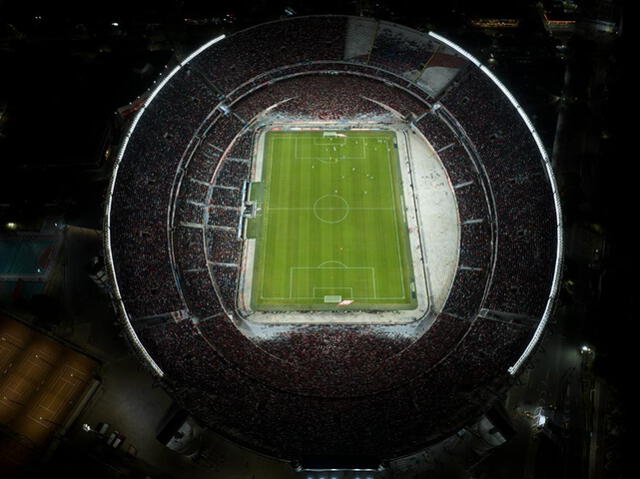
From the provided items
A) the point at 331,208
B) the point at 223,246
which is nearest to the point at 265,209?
the point at 223,246

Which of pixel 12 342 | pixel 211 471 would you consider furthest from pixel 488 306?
pixel 12 342

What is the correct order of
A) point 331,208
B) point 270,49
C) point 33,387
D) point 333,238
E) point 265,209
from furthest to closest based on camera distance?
point 270,49
point 331,208
point 265,209
point 333,238
point 33,387

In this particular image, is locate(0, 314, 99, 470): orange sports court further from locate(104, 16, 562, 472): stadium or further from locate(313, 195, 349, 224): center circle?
locate(313, 195, 349, 224): center circle

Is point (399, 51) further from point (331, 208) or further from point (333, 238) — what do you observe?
point (333, 238)

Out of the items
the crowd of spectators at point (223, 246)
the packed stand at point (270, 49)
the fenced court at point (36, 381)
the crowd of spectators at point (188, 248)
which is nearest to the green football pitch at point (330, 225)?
the crowd of spectators at point (223, 246)

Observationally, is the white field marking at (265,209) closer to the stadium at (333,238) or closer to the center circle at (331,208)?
the stadium at (333,238)

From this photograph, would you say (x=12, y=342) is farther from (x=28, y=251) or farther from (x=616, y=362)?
(x=616, y=362)
